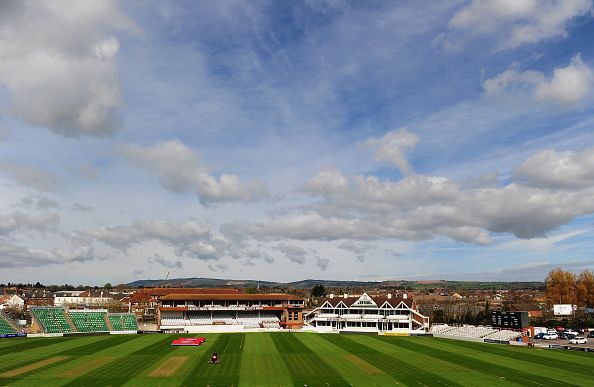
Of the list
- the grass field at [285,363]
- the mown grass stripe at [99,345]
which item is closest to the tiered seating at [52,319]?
the grass field at [285,363]

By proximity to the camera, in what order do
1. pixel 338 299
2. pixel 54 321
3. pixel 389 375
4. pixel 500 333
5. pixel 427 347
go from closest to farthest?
pixel 389 375, pixel 427 347, pixel 500 333, pixel 54 321, pixel 338 299

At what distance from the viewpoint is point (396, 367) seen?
49.5 meters

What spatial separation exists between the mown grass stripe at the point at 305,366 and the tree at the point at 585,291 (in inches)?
3797

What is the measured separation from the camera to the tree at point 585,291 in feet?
421

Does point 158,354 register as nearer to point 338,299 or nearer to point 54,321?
point 54,321

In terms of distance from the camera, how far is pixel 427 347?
67.8 metres

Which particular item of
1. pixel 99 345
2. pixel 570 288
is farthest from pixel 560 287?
pixel 99 345

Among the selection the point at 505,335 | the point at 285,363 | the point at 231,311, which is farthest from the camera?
the point at 231,311

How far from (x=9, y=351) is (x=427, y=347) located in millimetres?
56721

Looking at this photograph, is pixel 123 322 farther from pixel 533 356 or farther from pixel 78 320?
pixel 533 356

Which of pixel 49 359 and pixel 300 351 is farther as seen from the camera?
pixel 300 351

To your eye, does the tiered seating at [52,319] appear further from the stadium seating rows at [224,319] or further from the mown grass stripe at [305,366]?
the mown grass stripe at [305,366]

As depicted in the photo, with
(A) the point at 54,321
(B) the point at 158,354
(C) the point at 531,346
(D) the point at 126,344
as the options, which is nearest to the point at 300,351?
(B) the point at 158,354

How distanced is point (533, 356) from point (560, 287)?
86312 millimetres
